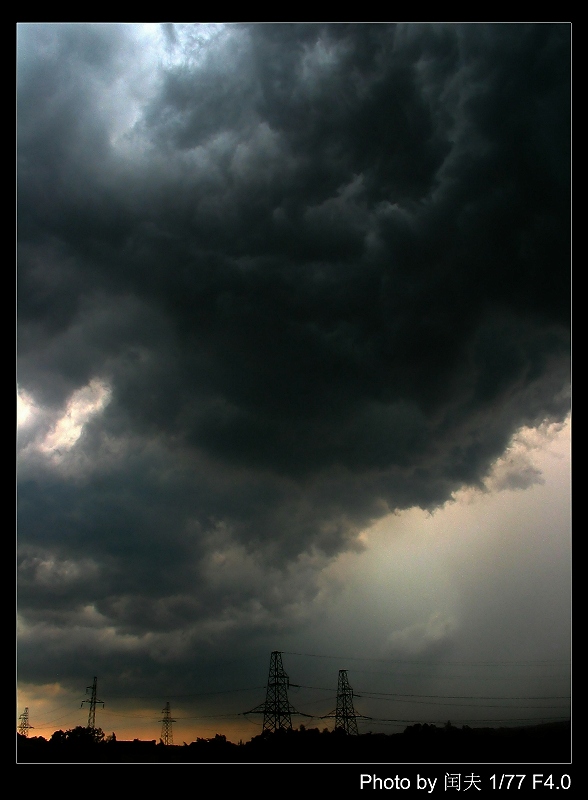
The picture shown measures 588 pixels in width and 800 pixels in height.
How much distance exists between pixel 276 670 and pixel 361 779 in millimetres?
59179

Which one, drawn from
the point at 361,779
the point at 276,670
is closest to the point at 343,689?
the point at 276,670
